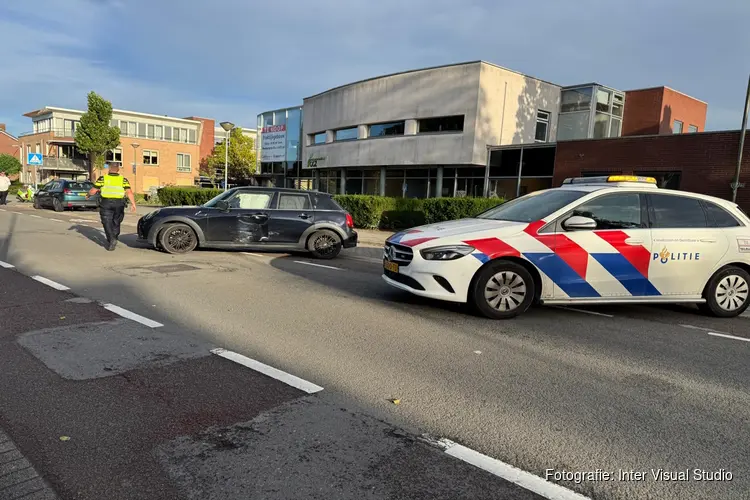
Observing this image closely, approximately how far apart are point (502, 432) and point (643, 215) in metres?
4.48

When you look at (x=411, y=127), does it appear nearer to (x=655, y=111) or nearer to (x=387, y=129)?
(x=387, y=129)

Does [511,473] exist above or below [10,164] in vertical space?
below

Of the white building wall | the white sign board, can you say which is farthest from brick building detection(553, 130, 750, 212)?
the white sign board

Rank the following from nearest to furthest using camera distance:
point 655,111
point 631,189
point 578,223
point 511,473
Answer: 1. point 511,473
2. point 578,223
3. point 631,189
4. point 655,111

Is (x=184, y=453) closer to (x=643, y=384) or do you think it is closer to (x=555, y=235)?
(x=643, y=384)

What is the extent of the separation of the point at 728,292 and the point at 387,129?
74.6 feet

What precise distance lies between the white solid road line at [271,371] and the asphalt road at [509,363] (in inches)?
4.5

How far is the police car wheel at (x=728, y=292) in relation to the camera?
21.9 feet

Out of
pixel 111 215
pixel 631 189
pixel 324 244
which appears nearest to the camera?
pixel 631 189

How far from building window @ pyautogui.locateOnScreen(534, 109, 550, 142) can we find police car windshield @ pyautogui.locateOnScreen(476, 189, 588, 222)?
20480 millimetres

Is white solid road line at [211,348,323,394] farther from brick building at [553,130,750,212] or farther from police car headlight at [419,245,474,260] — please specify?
brick building at [553,130,750,212]

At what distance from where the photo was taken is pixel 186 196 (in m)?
26.2

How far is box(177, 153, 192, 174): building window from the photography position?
6419cm

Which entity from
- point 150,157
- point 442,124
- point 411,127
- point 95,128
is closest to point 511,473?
point 442,124
